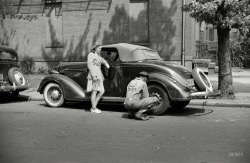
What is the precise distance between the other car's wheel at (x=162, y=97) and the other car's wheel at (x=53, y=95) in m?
2.77

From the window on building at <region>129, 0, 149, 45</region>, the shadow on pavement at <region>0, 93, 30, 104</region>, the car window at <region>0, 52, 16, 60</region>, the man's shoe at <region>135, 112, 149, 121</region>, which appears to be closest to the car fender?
the man's shoe at <region>135, 112, 149, 121</region>

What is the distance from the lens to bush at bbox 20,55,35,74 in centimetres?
1944

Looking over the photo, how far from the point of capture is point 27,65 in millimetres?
19438

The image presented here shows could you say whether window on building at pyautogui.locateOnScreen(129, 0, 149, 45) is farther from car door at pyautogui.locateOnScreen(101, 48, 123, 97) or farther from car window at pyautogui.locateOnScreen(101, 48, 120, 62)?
car door at pyautogui.locateOnScreen(101, 48, 123, 97)

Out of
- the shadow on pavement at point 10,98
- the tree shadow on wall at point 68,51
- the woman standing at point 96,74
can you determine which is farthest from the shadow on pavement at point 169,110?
the tree shadow on wall at point 68,51

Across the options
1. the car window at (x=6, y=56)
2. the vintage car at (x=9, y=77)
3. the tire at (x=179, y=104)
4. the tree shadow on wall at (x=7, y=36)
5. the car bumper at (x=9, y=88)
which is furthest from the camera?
the tree shadow on wall at (x=7, y=36)

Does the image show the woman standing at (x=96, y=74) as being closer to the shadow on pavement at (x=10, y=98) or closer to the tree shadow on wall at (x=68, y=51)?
the shadow on pavement at (x=10, y=98)

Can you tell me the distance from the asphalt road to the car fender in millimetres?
501

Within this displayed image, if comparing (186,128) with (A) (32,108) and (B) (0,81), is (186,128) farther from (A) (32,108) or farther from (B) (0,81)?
(B) (0,81)

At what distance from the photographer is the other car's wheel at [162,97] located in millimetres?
7961

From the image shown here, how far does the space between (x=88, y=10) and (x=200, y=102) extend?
10.5 meters

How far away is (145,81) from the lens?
764cm

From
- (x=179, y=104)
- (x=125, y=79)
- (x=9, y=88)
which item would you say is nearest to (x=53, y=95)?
(x=9, y=88)

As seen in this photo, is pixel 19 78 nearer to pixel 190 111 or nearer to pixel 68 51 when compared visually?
pixel 190 111
